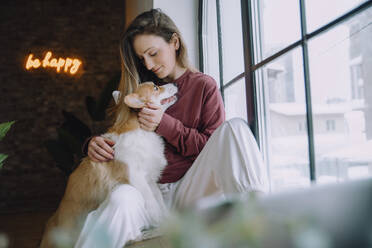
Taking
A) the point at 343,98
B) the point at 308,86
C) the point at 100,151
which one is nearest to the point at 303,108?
the point at 308,86

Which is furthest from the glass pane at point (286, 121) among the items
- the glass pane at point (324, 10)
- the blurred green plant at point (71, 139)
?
the blurred green plant at point (71, 139)

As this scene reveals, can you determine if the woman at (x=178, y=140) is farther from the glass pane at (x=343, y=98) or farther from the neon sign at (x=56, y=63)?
the neon sign at (x=56, y=63)

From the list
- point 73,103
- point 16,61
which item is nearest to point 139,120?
point 73,103

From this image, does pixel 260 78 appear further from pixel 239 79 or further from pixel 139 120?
pixel 139 120

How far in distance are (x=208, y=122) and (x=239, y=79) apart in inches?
18.7

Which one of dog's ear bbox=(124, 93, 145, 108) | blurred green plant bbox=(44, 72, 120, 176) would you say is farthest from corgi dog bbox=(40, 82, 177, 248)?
blurred green plant bbox=(44, 72, 120, 176)

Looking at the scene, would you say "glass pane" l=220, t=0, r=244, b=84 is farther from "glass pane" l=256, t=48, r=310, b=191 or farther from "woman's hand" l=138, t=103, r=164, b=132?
"woman's hand" l=138, t=103, r=164, b=132

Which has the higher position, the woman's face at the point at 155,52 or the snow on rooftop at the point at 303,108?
the woman's face at the point at 155,52

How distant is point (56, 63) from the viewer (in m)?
4.75

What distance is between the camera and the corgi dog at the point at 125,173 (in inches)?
58.6

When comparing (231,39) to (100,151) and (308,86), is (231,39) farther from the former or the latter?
(100,151)

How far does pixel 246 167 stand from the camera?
3.94 feet

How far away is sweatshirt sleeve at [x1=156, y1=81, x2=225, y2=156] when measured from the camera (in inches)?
60.9

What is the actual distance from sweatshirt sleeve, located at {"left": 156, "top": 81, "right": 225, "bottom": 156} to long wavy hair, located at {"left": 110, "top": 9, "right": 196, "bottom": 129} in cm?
25
